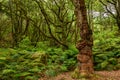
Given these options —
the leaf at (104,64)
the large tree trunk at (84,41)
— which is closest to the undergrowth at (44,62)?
the leaf at (104,64)

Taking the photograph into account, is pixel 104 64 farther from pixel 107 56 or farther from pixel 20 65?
pixel 20 65

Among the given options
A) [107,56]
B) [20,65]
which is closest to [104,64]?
[107,56]

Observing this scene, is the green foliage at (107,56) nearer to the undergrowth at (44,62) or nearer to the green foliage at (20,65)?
the undergrowth at (44,62)

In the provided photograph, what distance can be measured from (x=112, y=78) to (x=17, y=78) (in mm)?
4052

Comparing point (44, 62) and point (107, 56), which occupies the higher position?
point (107, 56)

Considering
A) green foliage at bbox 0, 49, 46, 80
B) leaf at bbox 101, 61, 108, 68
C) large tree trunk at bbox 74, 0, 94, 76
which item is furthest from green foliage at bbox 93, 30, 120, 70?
green foliage at bbox 0, 49, 46, 80

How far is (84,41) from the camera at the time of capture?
31.0ft

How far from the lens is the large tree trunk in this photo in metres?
9.39

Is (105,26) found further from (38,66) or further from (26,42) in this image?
(38,66)

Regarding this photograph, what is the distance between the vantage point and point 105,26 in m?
27.9

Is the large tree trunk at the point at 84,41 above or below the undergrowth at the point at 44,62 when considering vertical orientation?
above

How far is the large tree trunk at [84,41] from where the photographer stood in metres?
9.39

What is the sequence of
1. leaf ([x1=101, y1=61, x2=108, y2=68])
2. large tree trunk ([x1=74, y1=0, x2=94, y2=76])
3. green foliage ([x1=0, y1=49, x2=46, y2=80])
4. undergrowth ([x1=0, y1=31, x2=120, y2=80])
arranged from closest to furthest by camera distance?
1. large tree trunk ([x1=74, y1=0, x2=94, y2=76])
2. green foliage ([x1=0, y1=49, x2=46, y2=80])
3. undergrowth ([x1=0, y1=31, x2=120, y2=80])
4. leaf ([x1=101, y1=61, x2=108, y2=68])

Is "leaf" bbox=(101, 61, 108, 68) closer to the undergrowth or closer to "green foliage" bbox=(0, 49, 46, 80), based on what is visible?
the undergrowth
